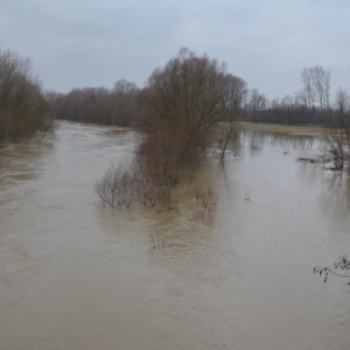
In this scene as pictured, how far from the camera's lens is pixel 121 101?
68812 mm

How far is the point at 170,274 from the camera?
788 cm

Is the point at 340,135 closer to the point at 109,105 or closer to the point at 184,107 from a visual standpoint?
the point at 184,107

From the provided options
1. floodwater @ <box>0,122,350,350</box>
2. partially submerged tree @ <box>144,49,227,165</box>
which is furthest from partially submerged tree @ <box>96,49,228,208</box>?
floodwater @ <box>0,122,350,350</box>

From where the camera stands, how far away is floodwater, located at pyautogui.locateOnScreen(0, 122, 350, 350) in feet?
19.2

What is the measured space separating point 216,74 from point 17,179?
13.4 metres

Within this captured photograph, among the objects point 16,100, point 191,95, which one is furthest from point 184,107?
point 16,100

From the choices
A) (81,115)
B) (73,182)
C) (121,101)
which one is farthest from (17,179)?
(81,115)

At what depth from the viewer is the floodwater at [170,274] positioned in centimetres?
585

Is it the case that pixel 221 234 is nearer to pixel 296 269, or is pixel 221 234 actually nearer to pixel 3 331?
pixel 296 269

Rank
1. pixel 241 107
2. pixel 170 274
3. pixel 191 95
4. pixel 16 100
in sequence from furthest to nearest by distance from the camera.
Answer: pixel 241 107 → pixel 16 100 → pixel 191 95 → pixel 170 274

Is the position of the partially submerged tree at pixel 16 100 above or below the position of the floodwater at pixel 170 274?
above

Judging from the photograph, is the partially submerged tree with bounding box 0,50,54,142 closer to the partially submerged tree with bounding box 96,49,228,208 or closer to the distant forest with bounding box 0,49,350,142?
the distant forest with bounding box 0,49,350,142

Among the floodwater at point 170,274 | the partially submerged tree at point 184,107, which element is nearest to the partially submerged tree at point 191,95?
the partially submerged tree at point 184,107

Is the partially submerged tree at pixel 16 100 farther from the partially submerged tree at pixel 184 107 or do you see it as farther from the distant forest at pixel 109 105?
the partially submerged tree at pixel 184 107
